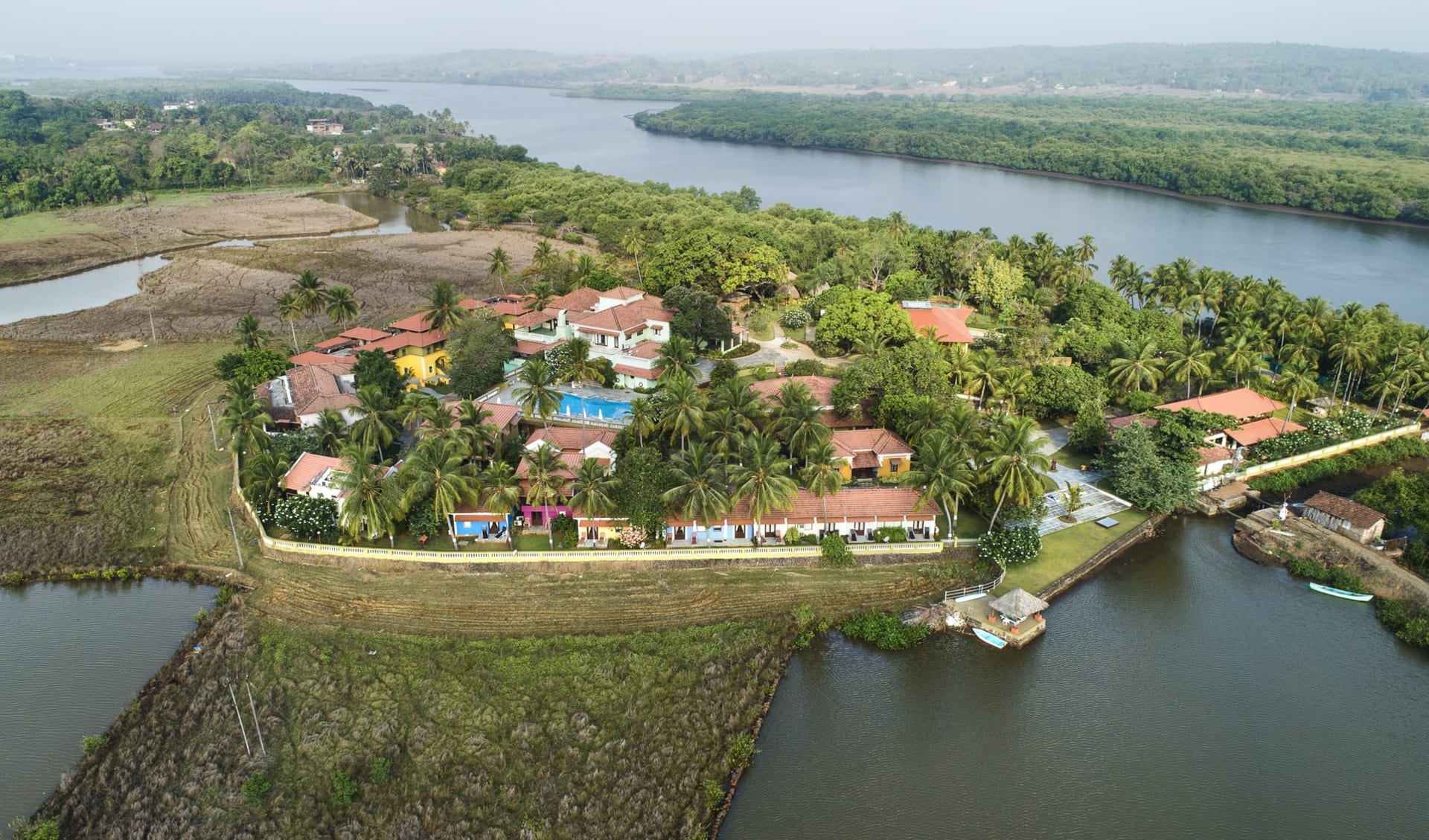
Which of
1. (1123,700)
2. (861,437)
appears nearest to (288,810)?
(1123,700)

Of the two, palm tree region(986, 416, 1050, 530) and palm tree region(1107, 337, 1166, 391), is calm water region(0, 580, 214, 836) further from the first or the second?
palm tree region(1107, 337, 1166, 391)

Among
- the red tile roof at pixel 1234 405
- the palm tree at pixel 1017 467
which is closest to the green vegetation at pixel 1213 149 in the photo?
the red tile roof at pixel 1234 405

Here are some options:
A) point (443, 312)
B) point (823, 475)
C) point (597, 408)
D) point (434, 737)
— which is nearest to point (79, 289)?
point (443, 312)

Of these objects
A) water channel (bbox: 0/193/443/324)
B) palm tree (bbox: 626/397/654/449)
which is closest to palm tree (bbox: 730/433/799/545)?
palm tree (bbox: 626/397/654/449)

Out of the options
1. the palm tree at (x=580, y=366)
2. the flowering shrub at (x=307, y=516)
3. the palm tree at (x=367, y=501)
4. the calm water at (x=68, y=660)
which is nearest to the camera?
the calm water at (x=68, y=660)

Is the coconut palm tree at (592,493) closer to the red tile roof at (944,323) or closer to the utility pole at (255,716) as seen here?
the utility pole at (255,716)
